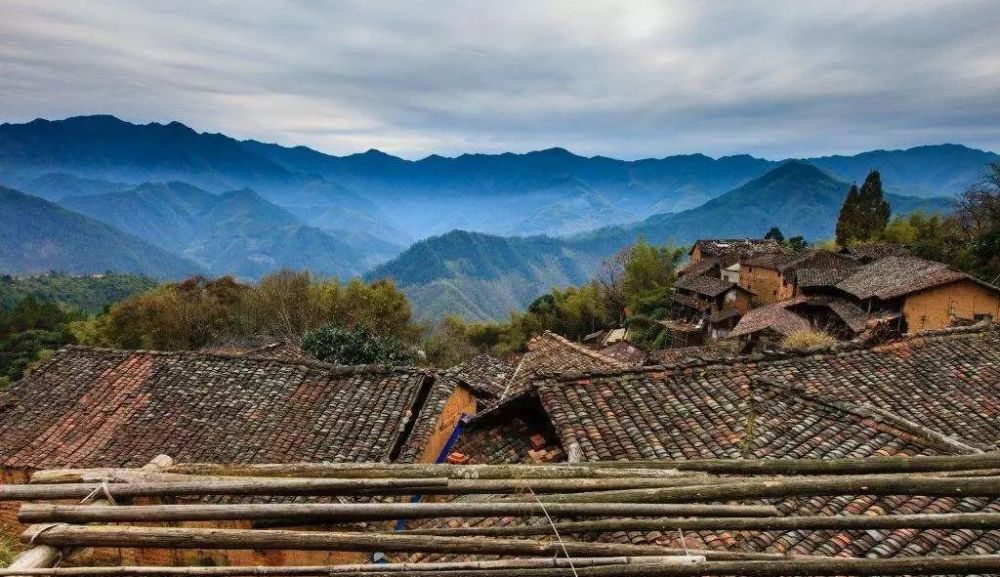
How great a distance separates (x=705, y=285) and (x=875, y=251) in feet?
43.8

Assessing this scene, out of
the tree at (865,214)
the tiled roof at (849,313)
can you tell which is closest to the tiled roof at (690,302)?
the tiled roof at (849,313)

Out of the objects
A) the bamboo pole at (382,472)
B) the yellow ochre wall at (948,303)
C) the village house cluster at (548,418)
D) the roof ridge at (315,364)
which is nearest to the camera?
the bamboo pole at (382,472)

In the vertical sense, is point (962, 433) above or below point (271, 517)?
below

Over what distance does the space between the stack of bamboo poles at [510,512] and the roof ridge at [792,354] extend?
263 inches


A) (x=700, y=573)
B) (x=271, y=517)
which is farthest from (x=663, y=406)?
(x=271, y=517)

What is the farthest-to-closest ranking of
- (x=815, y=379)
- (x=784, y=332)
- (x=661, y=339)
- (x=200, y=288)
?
(x=661, y=339) < (x=200, y=288) < (x=784, y=332) < (x=815, y=379)

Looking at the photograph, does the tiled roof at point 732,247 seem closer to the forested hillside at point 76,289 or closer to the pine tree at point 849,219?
the pine tree at point 849,219

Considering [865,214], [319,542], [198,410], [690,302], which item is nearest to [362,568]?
[319,542]

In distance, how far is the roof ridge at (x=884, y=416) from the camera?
716 cm

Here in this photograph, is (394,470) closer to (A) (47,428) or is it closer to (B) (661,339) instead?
(A) (47,428)

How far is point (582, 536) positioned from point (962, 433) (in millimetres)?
7719

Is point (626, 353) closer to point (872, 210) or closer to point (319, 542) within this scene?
point (872, 210)

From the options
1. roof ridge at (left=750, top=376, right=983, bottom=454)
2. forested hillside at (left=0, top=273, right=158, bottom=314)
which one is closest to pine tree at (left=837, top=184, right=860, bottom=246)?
roof ridge at (left=750, top=376, right=983, bottom=454)

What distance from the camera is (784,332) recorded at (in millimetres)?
34438
